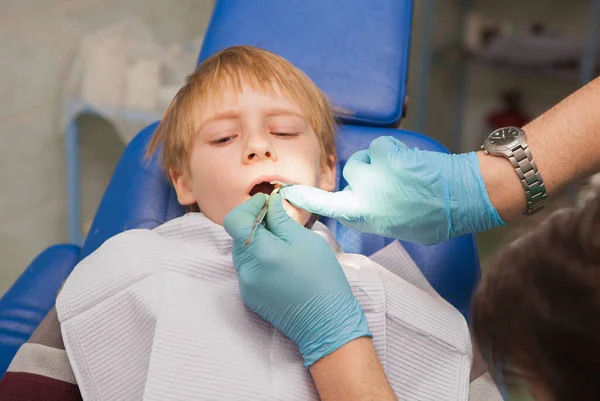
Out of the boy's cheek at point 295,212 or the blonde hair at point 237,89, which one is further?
the blonde hair at point 237,89

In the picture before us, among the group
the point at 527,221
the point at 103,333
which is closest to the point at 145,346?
the point at 103,333

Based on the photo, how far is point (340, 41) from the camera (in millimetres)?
1536

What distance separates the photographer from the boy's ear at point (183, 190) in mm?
1330

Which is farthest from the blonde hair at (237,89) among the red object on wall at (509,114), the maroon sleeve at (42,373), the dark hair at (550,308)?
the red object on wall at (509,114)

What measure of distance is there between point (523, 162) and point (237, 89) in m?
0.59

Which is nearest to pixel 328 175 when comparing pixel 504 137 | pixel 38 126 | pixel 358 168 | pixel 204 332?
pixel 358 168

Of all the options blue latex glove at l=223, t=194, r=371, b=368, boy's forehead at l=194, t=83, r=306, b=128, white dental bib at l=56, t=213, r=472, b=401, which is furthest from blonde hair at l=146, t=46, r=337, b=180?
blue latex glove at l=223, t=194, r=371, b=368

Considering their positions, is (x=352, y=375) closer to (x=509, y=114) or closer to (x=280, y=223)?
(x=280, y=223)

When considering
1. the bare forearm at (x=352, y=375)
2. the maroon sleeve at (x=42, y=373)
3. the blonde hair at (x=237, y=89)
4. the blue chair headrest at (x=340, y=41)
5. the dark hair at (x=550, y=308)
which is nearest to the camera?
the dark hair at (x=550, y=308)

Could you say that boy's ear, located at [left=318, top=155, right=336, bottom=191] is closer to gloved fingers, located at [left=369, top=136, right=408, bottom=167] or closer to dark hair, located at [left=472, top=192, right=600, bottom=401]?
gloved fingers, located at [left=369, top=136, right=408, bottom=167]

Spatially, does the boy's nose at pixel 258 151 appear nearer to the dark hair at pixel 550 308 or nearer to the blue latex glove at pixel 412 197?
the blue latex glove at pixel 412 197

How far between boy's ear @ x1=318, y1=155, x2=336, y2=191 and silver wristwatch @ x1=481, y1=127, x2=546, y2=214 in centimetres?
34

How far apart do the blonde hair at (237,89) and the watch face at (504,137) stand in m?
0.35

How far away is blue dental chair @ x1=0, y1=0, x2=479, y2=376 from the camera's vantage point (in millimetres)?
1349
